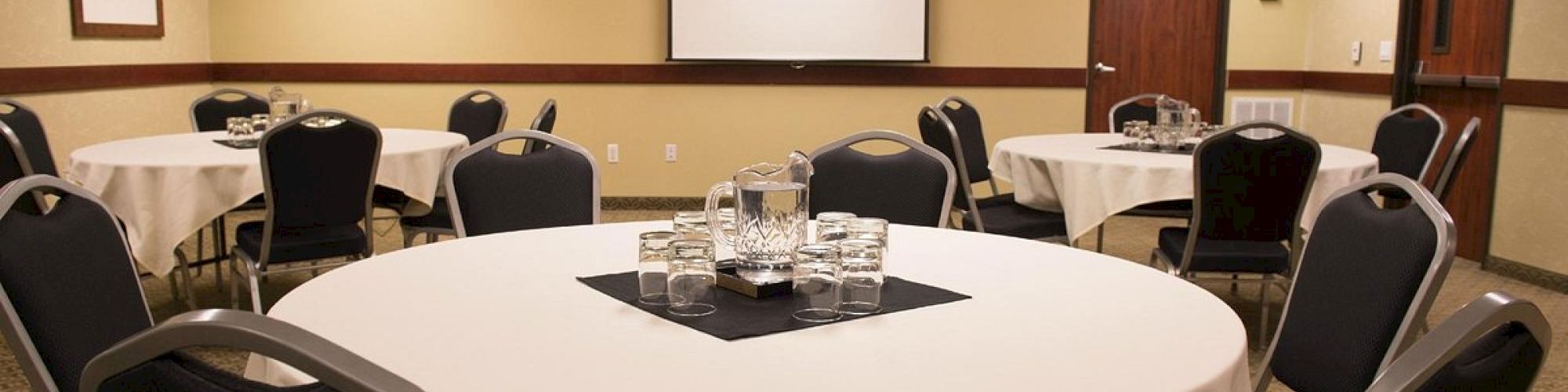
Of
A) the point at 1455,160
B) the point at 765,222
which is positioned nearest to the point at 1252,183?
the point at 1455,160

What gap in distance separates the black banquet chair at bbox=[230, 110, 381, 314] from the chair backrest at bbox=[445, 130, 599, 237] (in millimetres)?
688

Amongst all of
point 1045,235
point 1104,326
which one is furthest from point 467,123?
point 1104,326

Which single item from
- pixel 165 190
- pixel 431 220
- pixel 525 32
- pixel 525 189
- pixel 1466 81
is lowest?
pixel 431 220

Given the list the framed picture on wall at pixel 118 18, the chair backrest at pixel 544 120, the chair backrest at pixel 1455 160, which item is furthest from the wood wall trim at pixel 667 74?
the chair backrest at pixel 1455 160

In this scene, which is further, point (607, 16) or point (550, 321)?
point (607, 16)

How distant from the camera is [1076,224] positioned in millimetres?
4242

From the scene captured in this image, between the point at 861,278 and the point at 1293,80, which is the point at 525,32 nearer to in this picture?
the point at 1293,80

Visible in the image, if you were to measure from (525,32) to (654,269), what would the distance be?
5.46 m

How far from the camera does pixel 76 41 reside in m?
6.04

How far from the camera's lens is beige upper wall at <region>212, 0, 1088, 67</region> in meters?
7.07

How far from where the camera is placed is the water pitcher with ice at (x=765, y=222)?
203cm

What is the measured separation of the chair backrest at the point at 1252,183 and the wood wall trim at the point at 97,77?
4.73 metres

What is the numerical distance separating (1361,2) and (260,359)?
617 centimetres

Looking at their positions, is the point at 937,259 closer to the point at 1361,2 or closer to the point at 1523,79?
the point at 1523,79
